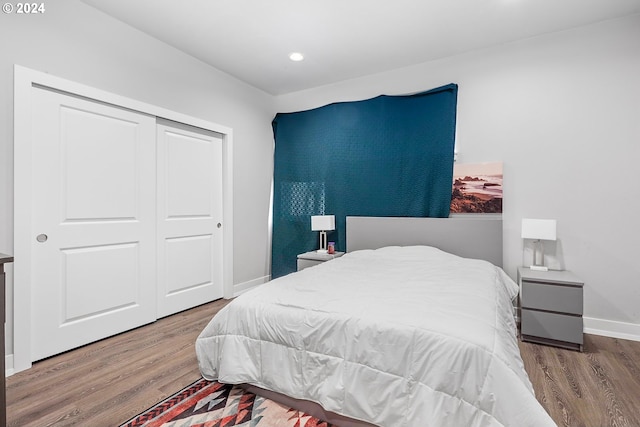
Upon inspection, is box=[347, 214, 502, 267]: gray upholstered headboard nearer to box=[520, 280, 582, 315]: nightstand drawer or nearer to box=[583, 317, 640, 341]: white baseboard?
box=[520, 280, 582, 315]: nightstand drawer

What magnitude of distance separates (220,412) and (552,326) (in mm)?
2521

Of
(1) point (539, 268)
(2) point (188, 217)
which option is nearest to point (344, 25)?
(2) point (188, 217)

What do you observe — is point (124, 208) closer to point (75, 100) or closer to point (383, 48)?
point (75, 100)

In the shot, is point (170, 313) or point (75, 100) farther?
point (170, 313)

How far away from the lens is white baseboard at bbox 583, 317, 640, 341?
2.72 metres

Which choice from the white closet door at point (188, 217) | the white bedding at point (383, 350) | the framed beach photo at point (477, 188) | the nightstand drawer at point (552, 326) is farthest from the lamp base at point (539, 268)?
the white closet door at point (188, 217)

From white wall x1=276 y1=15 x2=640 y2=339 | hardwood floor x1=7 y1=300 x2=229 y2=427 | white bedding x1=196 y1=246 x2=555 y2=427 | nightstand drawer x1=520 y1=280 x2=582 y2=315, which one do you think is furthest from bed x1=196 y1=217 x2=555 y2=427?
white wall x1=276 y1=15 x2=640 y2=339

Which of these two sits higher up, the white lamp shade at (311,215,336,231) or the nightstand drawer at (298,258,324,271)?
the white lamp shade at (311,215,336,231)

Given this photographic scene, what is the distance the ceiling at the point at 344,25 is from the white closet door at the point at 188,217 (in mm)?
893

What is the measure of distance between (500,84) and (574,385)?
2.65 meters

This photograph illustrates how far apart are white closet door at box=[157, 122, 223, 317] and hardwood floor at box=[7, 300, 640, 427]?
0.67m

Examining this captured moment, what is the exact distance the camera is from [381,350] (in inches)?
57.3

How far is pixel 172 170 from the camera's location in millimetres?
3297

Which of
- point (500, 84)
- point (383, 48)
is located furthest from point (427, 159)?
point (383, 48)
